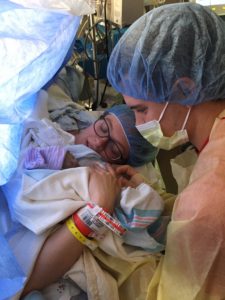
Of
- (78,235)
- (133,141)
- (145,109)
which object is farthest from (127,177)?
(78,235)

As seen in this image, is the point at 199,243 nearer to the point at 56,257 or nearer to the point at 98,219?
the point at 98,219

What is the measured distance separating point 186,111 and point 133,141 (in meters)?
0.43

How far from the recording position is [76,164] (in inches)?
48.7

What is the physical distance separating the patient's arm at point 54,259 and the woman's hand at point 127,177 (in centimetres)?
32

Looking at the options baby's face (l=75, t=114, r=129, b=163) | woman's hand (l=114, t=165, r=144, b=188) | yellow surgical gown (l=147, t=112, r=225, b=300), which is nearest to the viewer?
yellow surgical gown (l=147, t=112, r=225, b=300)

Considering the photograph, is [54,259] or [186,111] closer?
[54,259]

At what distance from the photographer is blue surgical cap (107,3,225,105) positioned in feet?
3.18

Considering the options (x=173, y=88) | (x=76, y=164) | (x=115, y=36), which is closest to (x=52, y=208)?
(x=76, y=164)

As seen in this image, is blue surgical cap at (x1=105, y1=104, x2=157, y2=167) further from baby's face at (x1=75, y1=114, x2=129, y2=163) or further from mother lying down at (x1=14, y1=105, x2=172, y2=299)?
mother lying down at (x1=14, y1=105, x2=172, y2=299)

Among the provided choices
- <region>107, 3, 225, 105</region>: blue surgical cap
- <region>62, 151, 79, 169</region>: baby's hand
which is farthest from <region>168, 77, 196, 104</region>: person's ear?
<region>62, 151, 79, 169</region>: baby's hand

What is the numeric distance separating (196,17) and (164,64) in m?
0.15

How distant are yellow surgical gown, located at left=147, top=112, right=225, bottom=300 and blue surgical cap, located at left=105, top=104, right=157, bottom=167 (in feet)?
1.79

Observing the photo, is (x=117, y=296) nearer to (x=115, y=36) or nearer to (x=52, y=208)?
(x=52, y=208)

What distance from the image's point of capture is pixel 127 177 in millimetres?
1331
